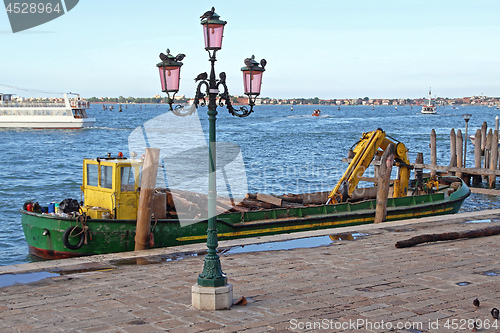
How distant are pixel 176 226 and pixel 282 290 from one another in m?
6.29

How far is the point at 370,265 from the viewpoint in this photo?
1114cm

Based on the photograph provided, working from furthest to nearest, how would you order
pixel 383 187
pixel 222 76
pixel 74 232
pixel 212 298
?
pixel 383 187
pixel 74 232
pixel 222 76
pixel 212 298

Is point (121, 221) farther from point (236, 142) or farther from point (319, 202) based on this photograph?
point (236, 142)

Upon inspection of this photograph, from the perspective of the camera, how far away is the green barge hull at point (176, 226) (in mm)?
14430

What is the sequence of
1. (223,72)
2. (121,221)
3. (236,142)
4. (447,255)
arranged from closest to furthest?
(223,72) → (447,255) → (121,221) → (236,142)

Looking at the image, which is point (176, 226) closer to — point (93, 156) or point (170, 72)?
point (170, 72)

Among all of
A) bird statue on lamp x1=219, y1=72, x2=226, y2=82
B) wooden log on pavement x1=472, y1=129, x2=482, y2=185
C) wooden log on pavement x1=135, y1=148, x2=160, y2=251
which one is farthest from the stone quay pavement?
wooden log on pavement x1=472, y1=129, x2=482, y2=185

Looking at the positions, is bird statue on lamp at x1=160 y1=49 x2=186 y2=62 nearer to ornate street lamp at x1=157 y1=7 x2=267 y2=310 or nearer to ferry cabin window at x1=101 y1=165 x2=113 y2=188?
ornate street lamp at x1=157 y1=7 x2=267 y2=310

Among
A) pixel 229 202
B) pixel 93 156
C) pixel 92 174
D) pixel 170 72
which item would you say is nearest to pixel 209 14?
pixel 170 72

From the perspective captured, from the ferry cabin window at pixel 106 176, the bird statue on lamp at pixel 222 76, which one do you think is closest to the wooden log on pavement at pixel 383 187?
the ferry cabin window at pixel 106 176

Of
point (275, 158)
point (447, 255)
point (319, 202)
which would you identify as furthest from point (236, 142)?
point (447, 255)

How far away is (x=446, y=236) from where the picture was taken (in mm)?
13070

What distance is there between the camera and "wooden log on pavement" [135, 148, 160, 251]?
537 inches

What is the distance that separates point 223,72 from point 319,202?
12808 millimetres
